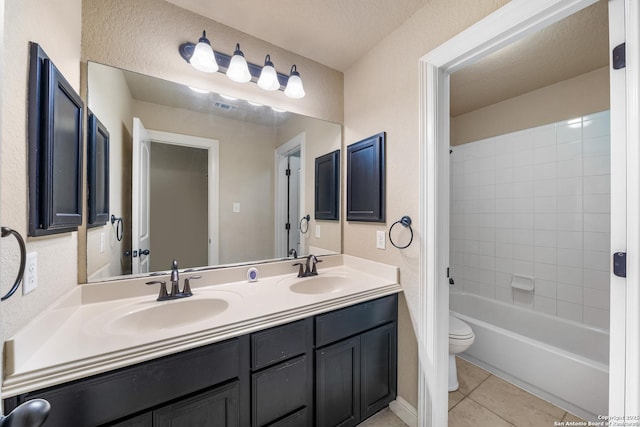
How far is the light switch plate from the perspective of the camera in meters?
1.65

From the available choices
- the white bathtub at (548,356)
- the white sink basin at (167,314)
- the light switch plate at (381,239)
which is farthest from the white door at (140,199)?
the white bathtub at (548,356)

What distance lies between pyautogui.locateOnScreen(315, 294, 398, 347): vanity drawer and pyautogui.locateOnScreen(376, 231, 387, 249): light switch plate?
0.33 m

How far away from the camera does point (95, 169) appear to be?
117 centimetres

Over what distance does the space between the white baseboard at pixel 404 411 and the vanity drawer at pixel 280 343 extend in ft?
2.77

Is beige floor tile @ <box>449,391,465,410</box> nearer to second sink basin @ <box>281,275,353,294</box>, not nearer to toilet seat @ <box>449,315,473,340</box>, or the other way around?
toilet seat @ <box>449,315,473,340</box>

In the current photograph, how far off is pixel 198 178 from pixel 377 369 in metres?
1.58

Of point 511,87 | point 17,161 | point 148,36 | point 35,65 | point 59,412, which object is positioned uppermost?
point 511,87

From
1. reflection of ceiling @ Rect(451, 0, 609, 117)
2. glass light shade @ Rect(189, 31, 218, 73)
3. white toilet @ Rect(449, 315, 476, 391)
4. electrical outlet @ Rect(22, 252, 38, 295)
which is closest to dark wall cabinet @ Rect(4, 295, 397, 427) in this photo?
electrical outlet @ Rect(22, 252, 38, 295)

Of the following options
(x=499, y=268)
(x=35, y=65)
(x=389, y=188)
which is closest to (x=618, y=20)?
(x=389, y=188)

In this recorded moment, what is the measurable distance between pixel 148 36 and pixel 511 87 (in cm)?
277

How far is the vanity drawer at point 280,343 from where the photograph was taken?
3.34 feet

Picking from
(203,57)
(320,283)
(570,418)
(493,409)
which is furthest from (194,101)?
(570,418)

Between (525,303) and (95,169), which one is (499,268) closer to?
(525,303)

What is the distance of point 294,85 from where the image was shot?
1.67 metres
